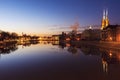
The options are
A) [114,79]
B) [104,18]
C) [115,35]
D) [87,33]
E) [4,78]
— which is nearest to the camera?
[114,79]

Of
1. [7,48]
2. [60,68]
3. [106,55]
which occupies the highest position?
[60,68]

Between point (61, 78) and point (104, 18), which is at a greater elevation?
point (104, 18)

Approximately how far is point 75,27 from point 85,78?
175 meters

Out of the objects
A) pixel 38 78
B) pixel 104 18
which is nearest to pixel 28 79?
pixel 38 78

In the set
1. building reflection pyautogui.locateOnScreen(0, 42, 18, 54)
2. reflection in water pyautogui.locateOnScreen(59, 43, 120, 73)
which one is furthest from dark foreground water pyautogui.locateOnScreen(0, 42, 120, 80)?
building reflection pyautogui.locateOnScreen(0, 42, 18, 54)

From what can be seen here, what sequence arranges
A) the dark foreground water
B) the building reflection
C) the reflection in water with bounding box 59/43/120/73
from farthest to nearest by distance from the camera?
1. the building reflection
2. the reflection in water with bounding box 59/43/120/73
3. the dark foreground water

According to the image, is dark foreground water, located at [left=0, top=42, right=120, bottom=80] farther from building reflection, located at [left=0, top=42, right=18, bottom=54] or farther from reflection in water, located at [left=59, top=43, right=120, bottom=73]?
building reflection, located at [left=0, top=42, right=18, bottom=54]

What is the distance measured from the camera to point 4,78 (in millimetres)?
21688

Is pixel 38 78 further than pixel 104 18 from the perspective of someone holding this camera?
No

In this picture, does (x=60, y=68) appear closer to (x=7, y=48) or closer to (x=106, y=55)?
(x=106, y=55)

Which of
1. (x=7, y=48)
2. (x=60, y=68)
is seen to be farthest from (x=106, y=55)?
(x=7, y=48)

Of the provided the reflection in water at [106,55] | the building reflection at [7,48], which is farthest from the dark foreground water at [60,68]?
the building reflection at [7,48]

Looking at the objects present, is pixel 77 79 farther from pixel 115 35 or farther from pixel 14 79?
pixel 115 35

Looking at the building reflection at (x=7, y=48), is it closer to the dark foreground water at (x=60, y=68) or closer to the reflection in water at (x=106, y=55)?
the reflection in water at (x=106, y=55)
